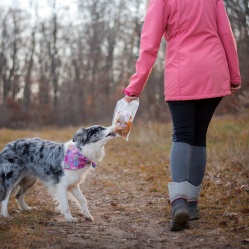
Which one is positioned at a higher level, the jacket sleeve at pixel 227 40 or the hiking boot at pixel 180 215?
the jacket sleeve at pixel 227 40

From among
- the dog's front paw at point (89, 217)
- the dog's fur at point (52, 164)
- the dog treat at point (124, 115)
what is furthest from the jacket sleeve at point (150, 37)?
the dog's front paw at point (89, 217)

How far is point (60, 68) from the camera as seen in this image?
32.6 m

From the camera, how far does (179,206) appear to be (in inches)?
144

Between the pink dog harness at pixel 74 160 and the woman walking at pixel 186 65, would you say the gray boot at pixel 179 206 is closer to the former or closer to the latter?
the woman walking at pixel 186 65

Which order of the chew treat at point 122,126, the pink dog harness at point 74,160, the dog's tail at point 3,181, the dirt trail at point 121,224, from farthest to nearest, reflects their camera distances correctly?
1. the dog's tail at point 3,181
2. the pink dog harness at point 74,160
3. the chew treat at point 122,126
4. the dirt trail at point 121,224

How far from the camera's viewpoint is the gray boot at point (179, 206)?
363 centimetres

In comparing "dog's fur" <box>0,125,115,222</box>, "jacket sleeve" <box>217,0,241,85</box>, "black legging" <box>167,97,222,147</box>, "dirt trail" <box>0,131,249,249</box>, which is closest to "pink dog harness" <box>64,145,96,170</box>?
"dog's fur" <box>0,125,115,222</box>

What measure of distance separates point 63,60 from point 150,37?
97.8ft

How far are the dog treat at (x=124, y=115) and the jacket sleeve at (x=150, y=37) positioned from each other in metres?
0.32

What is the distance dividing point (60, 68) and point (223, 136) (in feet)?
79.6

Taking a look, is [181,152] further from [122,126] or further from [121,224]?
[121,224]

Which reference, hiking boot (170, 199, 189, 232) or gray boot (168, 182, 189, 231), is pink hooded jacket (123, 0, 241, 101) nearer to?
gray boot (168, 182, 189, 231)

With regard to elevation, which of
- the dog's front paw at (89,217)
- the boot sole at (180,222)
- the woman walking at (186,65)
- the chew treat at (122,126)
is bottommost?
the dog's front paw at (89,217)

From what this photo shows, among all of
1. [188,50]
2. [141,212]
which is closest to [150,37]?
[188,50]
